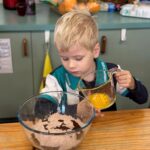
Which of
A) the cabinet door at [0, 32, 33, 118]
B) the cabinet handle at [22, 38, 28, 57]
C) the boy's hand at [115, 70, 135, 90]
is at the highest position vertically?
the boy's hand at [115, 70, 135, 90]

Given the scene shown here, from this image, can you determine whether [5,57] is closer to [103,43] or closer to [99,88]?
[103,43]

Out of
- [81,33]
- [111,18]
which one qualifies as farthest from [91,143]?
[111,18]

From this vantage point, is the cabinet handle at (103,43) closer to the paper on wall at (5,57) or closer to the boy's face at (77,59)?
the paper on wall at (5,57)

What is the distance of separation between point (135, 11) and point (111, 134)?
1270mm

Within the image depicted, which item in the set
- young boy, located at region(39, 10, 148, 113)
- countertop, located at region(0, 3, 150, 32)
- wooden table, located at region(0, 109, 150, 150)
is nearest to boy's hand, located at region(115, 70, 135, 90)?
young boy, located at region(39, 10, 148, 113)

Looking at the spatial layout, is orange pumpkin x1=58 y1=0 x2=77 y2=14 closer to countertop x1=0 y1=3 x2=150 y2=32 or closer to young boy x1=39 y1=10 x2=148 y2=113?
countertop x1=0 y1=3 x2=150 y2=32

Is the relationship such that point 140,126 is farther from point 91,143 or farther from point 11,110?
point 11,110

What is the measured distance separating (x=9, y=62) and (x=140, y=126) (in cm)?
120

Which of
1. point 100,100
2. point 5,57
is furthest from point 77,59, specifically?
point 5,57

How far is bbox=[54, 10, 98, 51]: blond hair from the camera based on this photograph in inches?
43.2

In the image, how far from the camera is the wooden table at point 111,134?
3.10 feet

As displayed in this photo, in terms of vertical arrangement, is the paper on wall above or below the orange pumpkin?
below

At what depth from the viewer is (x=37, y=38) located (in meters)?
1.96

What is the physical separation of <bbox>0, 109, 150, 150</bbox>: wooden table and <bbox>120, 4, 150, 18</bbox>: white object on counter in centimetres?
112
